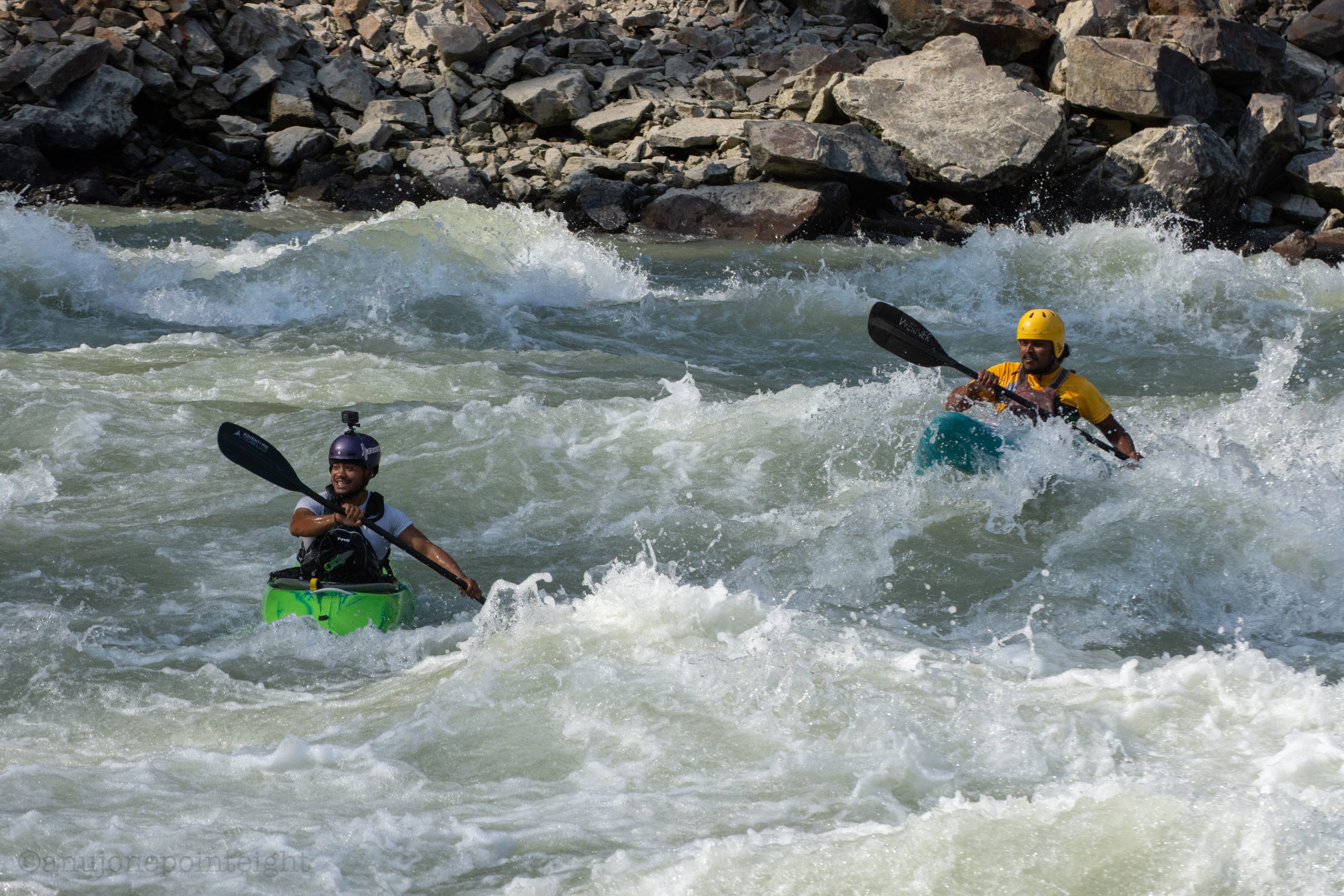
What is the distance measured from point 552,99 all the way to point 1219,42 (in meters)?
9.24

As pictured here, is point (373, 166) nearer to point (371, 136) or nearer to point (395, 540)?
point (371, 136)

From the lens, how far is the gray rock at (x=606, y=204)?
48.5 ft

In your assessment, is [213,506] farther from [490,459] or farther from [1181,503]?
[1181,503]

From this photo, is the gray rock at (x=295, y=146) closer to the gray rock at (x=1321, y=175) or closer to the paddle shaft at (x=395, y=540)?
the paddle shaft at (x=395, y=540)

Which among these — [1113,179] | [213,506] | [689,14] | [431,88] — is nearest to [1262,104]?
[1113,179]

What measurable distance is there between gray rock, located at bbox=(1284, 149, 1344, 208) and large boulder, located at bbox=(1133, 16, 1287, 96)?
161 centimetres

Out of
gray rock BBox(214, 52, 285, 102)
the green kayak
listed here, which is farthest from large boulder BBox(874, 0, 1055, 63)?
the green kayak

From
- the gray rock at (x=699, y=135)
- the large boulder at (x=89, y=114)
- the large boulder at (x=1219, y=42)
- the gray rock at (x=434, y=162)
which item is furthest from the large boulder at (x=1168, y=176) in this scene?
the large boulder at (x=89, y=114)

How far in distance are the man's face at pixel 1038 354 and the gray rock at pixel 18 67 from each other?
46.4 feet

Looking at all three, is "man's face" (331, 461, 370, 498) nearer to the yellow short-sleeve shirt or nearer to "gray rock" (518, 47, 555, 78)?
the yellow short-sleeve shirt

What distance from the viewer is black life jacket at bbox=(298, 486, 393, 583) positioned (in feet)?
15.4

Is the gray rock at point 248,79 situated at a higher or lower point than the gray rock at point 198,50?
lower

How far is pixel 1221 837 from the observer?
299 centimetres

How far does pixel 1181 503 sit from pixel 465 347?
552 cm
